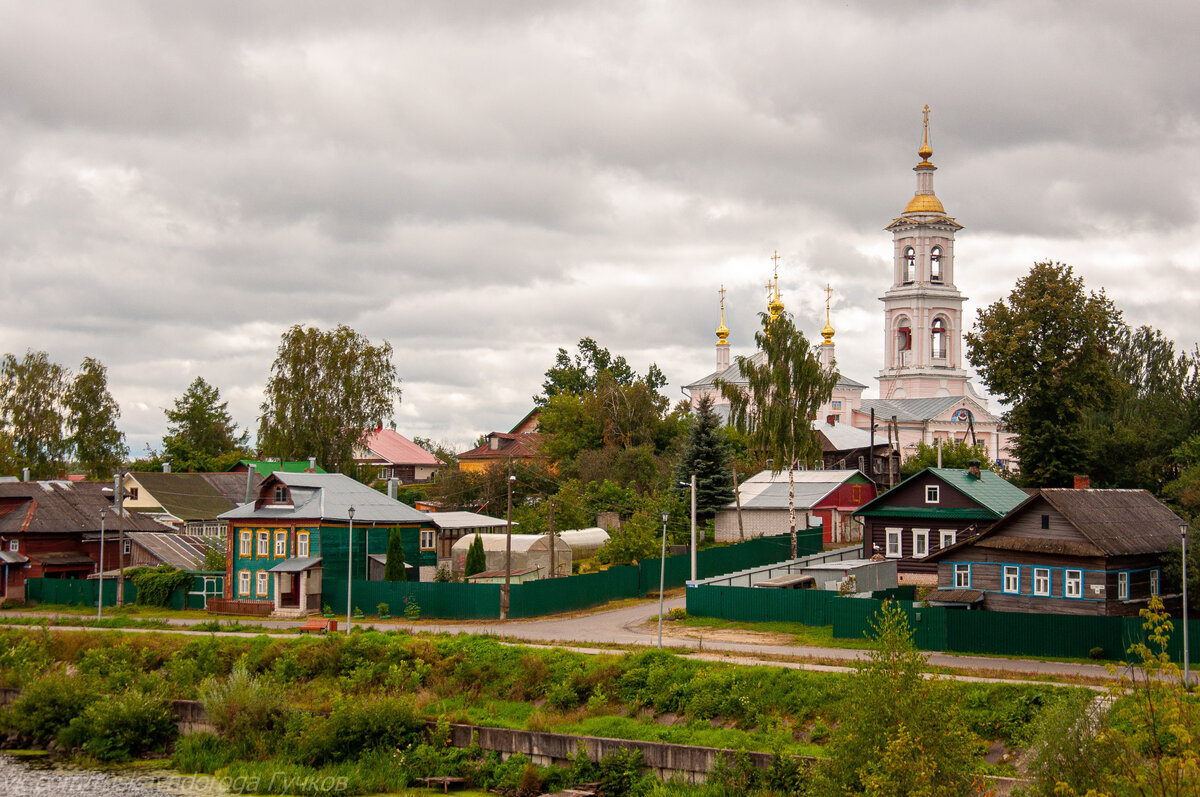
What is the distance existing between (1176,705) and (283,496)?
36.7m

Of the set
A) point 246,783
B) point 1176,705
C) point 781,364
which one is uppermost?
point 781,364

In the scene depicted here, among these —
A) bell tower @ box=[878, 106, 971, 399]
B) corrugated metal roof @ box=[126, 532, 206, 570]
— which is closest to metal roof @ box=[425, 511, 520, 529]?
corrugated metal roof @ box=[126, 532, 206, 570]

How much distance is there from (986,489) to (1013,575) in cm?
1119

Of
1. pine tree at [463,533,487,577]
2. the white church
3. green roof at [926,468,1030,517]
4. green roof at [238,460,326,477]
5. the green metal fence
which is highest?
the white church

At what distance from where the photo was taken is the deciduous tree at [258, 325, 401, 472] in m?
66.7

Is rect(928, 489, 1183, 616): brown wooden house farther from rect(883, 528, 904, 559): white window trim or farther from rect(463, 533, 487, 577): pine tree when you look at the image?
rect(463, 533, 487, 577): pine tree

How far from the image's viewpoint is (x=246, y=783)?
26891 millimetres

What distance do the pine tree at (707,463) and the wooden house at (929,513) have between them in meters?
11.7

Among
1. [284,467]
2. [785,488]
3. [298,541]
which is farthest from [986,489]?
[284,467]

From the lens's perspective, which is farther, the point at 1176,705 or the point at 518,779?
the point at 518,779

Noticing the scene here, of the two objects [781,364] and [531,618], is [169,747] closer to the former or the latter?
[531,618]

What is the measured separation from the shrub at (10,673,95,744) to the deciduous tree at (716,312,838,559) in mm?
27229

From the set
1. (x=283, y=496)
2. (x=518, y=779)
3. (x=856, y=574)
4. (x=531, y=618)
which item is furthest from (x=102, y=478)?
(x=518, y=779)

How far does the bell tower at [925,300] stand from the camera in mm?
106875
